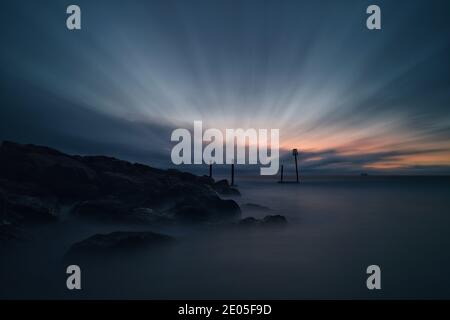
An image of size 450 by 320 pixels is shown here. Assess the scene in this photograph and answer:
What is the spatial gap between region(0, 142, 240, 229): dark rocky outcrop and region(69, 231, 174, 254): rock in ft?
9.53

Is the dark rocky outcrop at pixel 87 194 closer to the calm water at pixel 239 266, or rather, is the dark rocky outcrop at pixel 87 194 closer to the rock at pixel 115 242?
the calm water at pixel 239 266

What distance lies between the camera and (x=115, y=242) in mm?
7949

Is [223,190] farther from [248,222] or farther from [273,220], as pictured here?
[248,222]

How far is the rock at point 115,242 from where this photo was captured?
7758mm

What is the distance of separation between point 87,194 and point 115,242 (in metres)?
9.53

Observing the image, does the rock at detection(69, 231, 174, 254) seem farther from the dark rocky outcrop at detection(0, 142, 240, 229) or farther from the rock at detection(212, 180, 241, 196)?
the rock at detection(212, 180, 241, 196)

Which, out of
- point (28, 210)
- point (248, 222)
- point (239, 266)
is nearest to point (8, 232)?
point (28, 210)

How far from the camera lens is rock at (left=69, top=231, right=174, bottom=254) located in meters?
7.76

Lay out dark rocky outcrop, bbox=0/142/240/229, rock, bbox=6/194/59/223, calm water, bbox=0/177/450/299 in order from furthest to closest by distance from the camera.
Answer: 1. dark rocky outcrop, bbox=0/142/240/229
2. rock, bbox=6/194/59/223
3. calm water, bbox=0/177/450/299

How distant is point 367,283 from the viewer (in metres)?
7.03

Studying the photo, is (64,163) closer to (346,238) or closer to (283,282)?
(283,282)

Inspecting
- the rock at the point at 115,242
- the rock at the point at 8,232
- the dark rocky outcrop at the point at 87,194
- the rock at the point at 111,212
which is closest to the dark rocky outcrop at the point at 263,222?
the dark rocky outcrop at the point at 87,194

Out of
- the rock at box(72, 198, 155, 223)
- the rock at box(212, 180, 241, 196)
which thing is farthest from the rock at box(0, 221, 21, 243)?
the rock at box(212, 180, 241, 196)
